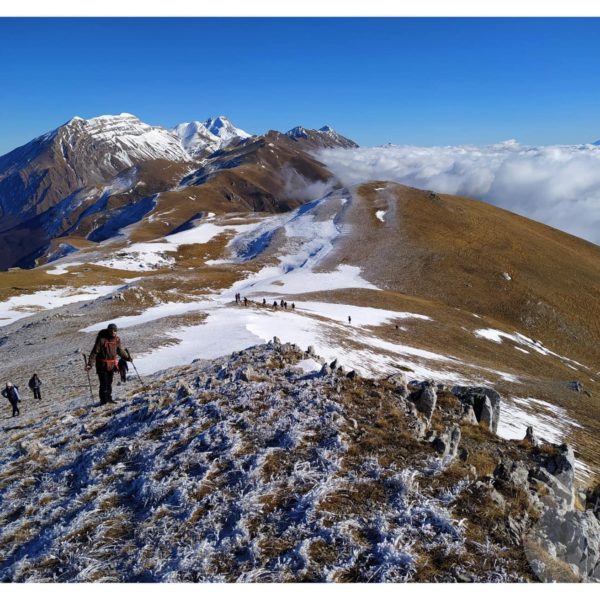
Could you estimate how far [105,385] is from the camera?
17734 millimetres

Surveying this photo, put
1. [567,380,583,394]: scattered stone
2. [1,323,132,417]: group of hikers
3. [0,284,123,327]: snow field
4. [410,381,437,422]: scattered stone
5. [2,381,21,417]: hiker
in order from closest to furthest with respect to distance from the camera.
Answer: [410,381,437,422]: scattered stone, [1,323,132,417]: group of hikers, [2,381,21,417]: hiker, [567,380,583,394]: scattered stone, [0,284,123,327]: snow field

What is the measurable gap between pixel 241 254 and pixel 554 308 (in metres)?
67.1

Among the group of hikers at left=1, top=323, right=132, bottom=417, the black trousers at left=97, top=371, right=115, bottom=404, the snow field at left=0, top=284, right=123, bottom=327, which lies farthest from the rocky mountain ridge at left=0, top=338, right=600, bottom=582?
the snow field at left=0, top=284, right=123, bottom=327

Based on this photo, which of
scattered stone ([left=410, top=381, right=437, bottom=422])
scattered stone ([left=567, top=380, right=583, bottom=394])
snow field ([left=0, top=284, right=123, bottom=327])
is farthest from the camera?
snow field ([left=0, top=284, right=123, bottom=327])

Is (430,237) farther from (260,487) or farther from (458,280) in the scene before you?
(260,487)

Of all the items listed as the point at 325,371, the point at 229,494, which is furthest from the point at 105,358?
the point at 229,494

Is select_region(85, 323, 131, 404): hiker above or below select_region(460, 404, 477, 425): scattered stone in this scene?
above

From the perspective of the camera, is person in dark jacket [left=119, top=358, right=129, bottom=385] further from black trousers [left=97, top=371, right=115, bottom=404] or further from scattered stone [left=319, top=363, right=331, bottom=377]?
scattered stone [left=319, top=363, right=331, bottom=377]

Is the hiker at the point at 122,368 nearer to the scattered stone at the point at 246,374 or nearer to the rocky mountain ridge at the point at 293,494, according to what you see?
the rocky mountain ridge at the point at 293,494

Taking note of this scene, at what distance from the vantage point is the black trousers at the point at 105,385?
1759 cm

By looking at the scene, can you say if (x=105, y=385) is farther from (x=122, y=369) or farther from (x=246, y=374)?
(x=246, y=374)

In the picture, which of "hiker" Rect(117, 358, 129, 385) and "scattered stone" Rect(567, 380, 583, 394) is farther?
"scattered stone" Rect(567, 380, 583, 394)

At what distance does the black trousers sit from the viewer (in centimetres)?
1759

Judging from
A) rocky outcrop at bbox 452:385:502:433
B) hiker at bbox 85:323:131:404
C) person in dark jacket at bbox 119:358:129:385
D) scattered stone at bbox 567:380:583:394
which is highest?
hiker at bbox 85:323:131:404
